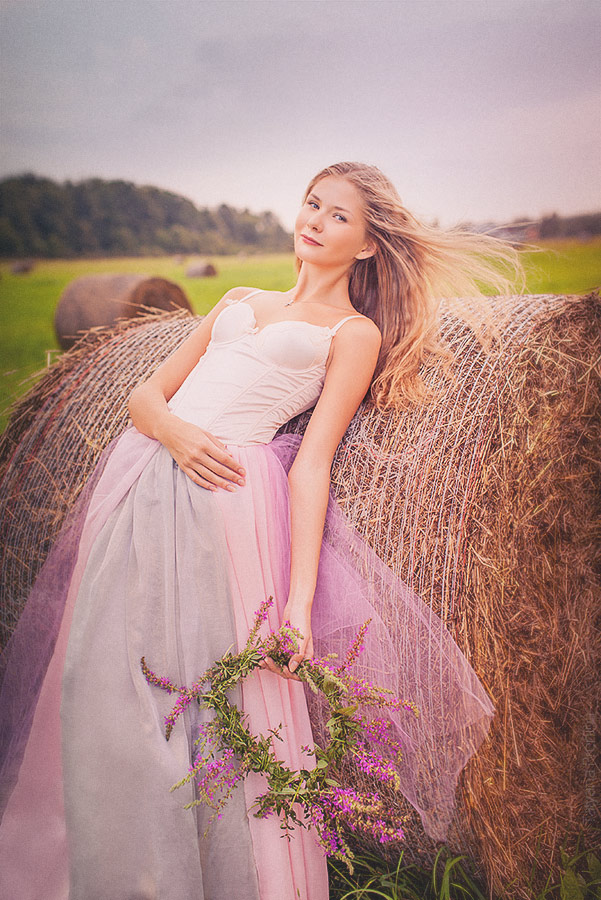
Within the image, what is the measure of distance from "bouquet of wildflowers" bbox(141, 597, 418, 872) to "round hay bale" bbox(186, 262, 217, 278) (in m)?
1.62

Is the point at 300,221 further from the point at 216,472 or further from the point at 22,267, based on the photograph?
the point at 22,267

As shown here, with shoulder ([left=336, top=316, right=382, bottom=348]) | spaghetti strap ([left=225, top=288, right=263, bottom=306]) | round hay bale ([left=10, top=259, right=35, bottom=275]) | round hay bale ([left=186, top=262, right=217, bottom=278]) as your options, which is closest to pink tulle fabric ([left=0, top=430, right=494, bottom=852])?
shoulder ([left=336, top=316, right=382, bottom=348])

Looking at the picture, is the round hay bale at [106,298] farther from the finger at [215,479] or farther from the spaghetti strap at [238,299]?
the finger at [215,479]

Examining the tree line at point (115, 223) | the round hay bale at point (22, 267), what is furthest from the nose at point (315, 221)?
the round hay bale at point (22, 267)

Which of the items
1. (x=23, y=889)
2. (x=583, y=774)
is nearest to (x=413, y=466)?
(x=583, y=774)

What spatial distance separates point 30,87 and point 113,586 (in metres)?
1.74

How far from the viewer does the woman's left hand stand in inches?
44.5

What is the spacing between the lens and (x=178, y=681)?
118cm

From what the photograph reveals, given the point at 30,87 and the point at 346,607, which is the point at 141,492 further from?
the point at 30,87

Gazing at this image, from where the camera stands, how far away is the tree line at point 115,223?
2.29 meters

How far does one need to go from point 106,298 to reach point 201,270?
0.37 m

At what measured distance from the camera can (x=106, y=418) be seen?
5.36 ft

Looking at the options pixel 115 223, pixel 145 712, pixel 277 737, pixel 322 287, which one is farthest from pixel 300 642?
pixel 115 223

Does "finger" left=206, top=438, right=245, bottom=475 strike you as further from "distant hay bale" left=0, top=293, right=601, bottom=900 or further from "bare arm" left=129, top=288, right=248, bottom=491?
"distant hay bale" left=0, top=293, right=601, bottom=900
